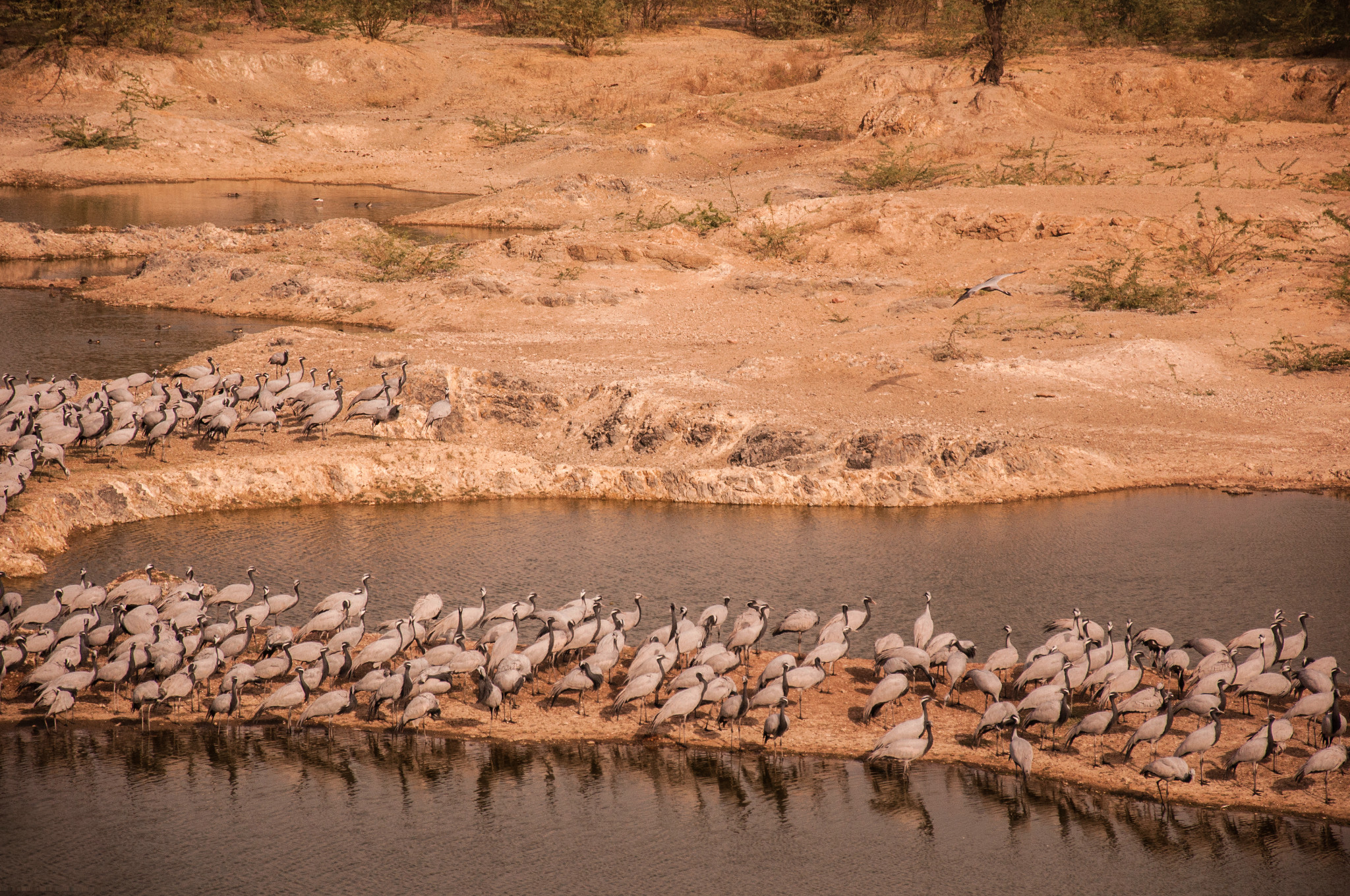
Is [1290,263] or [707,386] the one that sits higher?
[1290,263]

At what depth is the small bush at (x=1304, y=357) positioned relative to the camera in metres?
21.2

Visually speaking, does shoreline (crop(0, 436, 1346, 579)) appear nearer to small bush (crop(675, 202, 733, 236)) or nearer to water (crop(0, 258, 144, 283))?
small bush (crop(675, 202, 733, 236))

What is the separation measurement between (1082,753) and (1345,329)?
15.8 metres

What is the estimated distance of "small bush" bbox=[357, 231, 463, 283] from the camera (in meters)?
28.2

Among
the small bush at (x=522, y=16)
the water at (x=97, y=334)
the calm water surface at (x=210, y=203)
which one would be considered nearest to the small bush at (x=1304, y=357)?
the water at (x=97, y=334)

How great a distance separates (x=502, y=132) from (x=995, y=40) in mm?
20660

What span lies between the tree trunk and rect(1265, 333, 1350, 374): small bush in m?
19.9

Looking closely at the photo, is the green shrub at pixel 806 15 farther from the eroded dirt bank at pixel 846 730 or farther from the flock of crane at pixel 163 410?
the eroded dirt bank at pixel 846 730

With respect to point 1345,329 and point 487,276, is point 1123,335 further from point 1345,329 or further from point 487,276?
point 487,276

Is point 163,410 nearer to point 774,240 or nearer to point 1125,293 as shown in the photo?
point 774,240

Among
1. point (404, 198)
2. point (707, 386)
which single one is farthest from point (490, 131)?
point (707, 386)

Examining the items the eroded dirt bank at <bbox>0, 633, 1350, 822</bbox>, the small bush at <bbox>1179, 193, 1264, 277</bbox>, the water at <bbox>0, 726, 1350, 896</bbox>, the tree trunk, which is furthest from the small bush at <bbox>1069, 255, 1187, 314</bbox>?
the water at <bbox>0, 726, 1350, 896</bbox>

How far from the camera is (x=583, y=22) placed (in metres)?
53.0

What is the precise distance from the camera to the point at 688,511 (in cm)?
1702
